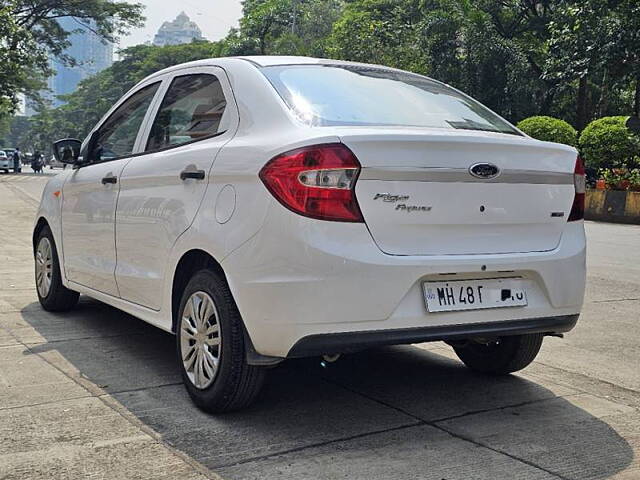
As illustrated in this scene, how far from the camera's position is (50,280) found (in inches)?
244

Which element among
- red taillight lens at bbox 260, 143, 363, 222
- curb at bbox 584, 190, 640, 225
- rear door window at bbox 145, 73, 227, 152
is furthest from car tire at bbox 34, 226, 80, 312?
curb at bbox 584, 190, 640, 225

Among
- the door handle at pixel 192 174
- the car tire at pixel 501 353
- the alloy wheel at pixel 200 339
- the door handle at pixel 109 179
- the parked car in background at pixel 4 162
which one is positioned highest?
the door handle at pixel 192 174

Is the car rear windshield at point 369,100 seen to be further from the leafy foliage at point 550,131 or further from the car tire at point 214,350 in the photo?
the leafy foliage at point 550,131

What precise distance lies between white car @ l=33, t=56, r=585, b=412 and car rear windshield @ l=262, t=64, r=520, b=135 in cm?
1

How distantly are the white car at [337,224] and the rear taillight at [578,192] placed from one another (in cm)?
1

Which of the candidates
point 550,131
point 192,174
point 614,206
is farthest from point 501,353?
point 550,131

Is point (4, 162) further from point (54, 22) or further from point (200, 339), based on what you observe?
point (200, 339)

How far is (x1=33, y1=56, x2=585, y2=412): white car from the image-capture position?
342cm

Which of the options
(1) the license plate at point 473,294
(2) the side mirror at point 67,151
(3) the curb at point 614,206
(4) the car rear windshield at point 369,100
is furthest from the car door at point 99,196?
(3) the curb at point 614,206

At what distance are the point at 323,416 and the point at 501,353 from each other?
1218 millimetres

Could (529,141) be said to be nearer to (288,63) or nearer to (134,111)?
(288,63)

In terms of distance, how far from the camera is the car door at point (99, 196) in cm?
504

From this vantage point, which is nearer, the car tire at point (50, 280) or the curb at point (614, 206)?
the car tire at point (50, 280)

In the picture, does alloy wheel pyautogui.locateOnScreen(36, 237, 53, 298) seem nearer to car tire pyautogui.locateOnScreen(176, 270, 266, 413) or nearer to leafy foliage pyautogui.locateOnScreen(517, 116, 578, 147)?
car tire pyautogui.locateOnScreen(176, 270, 266, 413)
